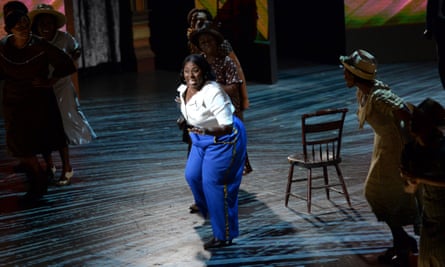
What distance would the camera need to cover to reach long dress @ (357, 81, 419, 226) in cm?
520

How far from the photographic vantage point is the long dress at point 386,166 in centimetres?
520

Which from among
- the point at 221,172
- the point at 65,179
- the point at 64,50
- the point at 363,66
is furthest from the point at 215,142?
the point at 64,50

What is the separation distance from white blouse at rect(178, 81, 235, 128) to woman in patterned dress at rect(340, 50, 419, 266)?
2.71 feet

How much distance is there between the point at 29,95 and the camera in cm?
718

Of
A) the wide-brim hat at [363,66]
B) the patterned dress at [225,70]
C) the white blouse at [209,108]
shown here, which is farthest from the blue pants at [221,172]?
the patterned dress at [225,70]

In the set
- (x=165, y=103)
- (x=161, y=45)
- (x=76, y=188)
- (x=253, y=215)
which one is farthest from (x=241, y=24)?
(x=253, y=215)

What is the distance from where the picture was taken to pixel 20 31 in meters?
6.87

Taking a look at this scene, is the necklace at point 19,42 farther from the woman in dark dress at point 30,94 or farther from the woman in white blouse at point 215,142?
the woman in white blouse at point 215,142

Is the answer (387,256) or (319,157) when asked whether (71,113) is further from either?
(387,256)

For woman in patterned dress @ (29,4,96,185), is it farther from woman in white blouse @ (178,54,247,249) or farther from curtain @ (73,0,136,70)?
curtain @ (73,0,136,70)

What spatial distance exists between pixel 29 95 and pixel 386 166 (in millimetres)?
3211

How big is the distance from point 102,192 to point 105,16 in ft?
26.3

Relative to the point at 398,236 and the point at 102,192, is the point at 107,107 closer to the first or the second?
the point at 102,192

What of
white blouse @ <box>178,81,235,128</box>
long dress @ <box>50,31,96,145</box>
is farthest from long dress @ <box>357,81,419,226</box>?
long dress @ <box>50,31,96,145</box>
